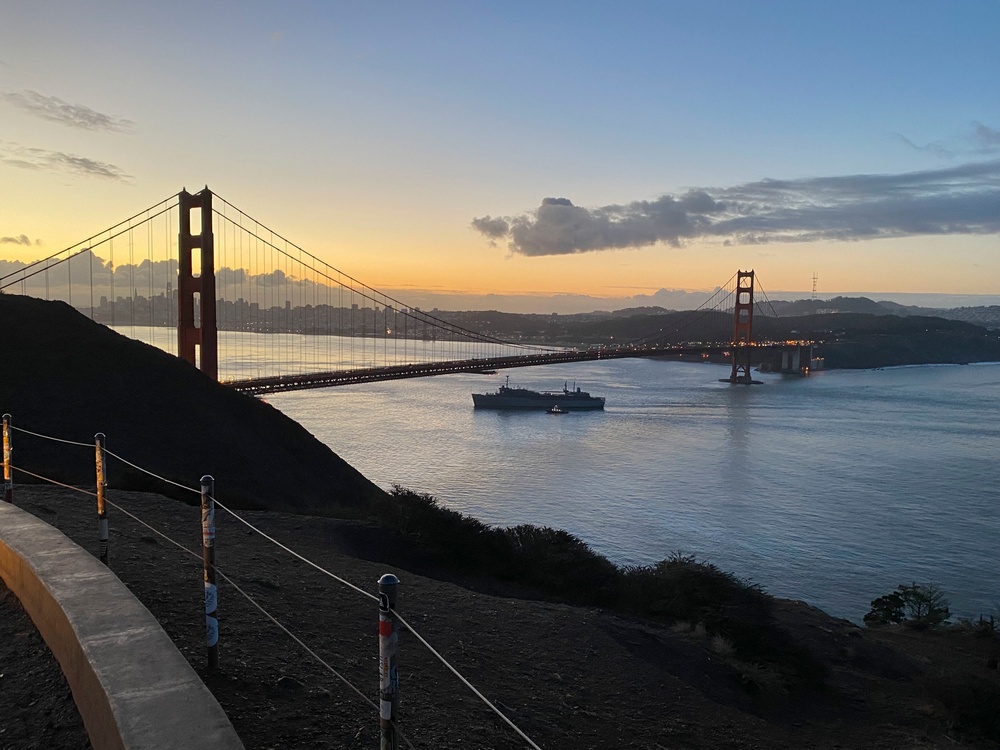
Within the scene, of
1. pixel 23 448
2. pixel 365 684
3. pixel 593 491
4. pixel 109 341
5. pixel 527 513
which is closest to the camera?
pixel 365 684

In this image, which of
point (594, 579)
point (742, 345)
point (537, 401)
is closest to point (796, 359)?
point (742, 345)

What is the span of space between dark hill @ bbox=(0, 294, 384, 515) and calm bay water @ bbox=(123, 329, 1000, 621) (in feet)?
26.5

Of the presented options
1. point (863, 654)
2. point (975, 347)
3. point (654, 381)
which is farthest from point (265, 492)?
point (975, 347)

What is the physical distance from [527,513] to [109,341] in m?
17.2

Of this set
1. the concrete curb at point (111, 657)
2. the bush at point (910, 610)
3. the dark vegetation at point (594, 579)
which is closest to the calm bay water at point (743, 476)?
the bush at point (910, 610)

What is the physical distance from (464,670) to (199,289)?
2935 cm

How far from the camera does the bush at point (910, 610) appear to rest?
1659 cm

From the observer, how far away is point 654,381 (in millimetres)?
115875

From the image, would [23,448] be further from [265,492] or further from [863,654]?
[863,654]

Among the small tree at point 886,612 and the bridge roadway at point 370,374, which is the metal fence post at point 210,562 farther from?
the bridge roadway at point 370,374

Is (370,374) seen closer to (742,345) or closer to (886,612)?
(886,612)

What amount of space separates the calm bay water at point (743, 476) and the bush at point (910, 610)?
3.15ft

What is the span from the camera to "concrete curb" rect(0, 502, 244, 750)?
101 inches

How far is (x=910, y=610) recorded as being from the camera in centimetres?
1831
